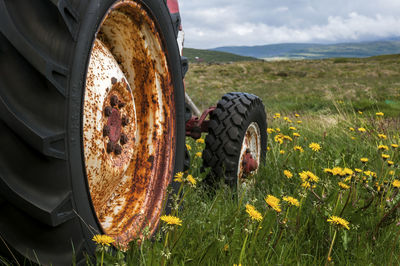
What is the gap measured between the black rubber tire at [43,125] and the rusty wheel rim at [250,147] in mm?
1731

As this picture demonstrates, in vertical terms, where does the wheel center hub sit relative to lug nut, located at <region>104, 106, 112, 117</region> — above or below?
below

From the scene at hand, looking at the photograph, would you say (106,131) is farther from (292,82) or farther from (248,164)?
(292,82)

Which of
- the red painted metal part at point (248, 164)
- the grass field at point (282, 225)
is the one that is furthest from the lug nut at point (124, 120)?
the red painted metal part at point (248, 164)

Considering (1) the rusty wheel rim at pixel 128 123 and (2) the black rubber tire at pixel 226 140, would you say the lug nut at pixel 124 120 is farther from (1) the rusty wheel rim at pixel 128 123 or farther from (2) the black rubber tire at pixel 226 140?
(2) the black rubber tire at pixel 226 140

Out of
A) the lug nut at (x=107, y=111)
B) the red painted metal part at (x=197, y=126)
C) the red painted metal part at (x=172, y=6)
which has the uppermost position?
the red painted metal part at (x=172, y=6)

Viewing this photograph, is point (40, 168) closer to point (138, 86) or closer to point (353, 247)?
point (138, 86)

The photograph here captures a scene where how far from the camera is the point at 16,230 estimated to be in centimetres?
100

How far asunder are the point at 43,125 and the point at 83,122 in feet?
0.69

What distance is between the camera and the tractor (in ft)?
3.09

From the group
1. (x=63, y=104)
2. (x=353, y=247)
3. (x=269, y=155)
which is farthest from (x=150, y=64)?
(x=269, y=155)

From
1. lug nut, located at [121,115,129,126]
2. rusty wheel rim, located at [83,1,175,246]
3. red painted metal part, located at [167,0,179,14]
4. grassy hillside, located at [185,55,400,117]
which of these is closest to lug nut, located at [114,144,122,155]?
rusty wheel rim, located at [83,1,175,246]

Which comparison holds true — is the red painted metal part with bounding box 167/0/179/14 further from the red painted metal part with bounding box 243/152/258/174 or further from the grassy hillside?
the grassy hillside

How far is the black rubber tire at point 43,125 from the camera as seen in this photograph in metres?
0.93

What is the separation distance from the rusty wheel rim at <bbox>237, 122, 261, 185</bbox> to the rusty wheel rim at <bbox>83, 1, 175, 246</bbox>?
950 mm
